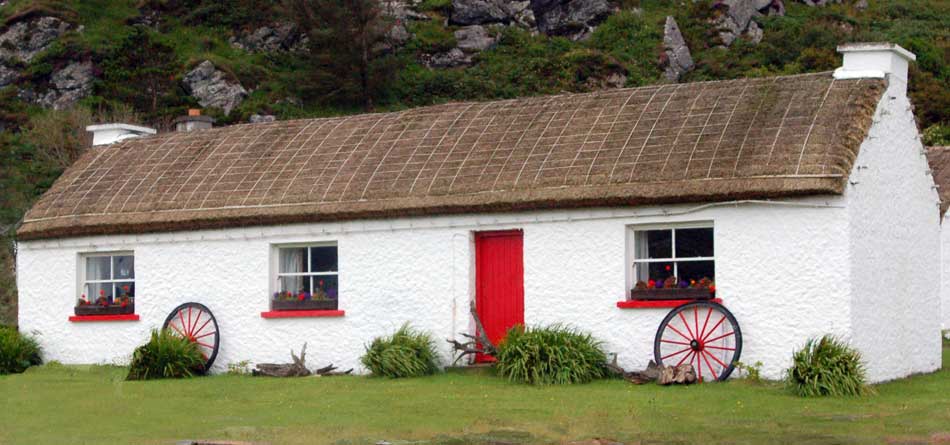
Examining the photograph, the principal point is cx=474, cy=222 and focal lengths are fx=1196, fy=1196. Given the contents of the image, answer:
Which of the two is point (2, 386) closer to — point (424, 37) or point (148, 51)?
point (148, 51)

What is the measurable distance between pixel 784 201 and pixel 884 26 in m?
40.8

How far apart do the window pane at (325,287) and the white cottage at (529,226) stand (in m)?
0.04

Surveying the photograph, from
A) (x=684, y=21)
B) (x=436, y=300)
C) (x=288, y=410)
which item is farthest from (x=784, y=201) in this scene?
(x=684, y=21)

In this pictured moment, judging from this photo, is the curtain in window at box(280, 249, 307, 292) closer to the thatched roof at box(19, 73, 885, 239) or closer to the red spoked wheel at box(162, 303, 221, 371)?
the thatched roof at box(19, 73, 885, 239)

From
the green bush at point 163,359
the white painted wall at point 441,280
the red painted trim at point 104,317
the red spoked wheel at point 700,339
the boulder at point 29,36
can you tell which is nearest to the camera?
the white painted wall at point 441,280

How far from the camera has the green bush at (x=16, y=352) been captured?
1930 centimetres

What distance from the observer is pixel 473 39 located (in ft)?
166

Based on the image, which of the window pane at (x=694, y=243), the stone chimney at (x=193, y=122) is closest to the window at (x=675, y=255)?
the window pane at (x=694, y=243)

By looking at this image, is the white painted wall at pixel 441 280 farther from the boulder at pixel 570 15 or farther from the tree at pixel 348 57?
the boulder at pixel 570 15

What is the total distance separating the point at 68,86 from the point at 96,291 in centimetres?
2630

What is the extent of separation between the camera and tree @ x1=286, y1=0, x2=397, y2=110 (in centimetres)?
4456

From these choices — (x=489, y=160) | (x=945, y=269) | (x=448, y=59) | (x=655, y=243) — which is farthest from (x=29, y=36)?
(x=655, y=243)

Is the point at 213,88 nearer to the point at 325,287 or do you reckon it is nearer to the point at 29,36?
the point at 29,36

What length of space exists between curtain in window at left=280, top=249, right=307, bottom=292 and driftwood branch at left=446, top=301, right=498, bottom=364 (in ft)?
9.93
